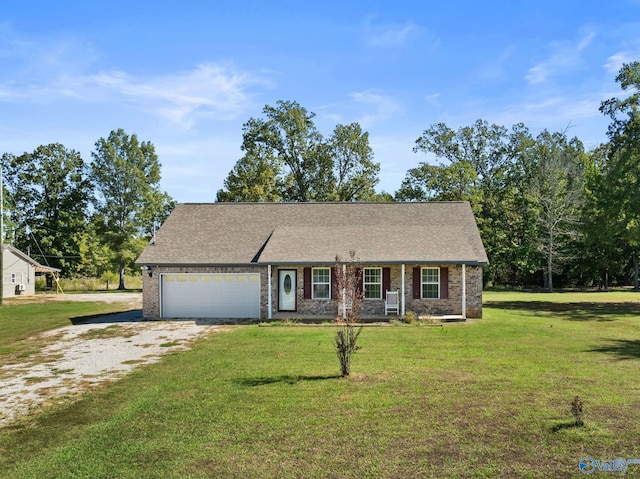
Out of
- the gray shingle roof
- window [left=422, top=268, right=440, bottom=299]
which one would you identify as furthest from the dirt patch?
window [left=422, top=268, right=440, bottom=299]

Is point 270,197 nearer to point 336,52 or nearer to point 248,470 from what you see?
point 336,52

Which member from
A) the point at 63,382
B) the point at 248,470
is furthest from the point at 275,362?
the point at 248,470

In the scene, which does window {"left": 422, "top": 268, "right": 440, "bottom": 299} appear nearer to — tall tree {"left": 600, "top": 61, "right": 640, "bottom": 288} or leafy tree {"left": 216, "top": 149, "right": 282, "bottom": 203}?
tall tree {"left": 600, "top": 61, "right": 640, "bottom": 288}

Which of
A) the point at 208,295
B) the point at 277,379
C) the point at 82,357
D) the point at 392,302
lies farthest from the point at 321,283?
the point at 277,379

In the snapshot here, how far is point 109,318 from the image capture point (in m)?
23.6

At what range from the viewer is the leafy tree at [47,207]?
51562 millimetres

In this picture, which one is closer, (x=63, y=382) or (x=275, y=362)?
(x=63, y=382)

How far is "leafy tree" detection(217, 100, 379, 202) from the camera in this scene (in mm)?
48906

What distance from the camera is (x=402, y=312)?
2134cm

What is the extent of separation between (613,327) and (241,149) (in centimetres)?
3736

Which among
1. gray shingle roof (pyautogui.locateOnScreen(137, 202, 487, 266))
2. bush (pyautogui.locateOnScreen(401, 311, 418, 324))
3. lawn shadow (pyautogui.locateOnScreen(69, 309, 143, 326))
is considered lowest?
lawn shadow (pyautogui.locateOnScreen(69, 309, 143, 326))

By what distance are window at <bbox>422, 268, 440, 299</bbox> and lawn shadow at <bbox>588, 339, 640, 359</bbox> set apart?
7328 mm

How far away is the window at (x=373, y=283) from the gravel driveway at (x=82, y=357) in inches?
253

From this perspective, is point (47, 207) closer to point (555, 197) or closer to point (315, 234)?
point (315, 234)
